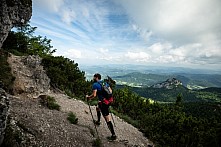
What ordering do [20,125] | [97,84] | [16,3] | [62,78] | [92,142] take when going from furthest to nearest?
[62,78] → [16,3] → [97,84] → [92,142] → [20,125]

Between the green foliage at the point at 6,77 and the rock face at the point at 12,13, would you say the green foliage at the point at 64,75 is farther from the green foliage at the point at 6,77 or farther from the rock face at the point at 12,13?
the rock face at the point at 12,13

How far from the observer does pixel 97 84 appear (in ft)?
37.1

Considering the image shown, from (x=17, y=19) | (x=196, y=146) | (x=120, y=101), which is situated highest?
(x=17, y=19)

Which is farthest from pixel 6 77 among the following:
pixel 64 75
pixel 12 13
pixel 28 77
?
pixel 64 75

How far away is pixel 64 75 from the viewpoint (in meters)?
27.2

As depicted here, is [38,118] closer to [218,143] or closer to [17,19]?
[17,19]

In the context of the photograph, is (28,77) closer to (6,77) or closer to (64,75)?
(6,77)

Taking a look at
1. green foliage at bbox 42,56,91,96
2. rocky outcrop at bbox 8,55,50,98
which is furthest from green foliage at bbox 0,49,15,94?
green foliage at bbox 42,56,91,96

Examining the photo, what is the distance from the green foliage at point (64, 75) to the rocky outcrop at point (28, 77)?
2477 mm

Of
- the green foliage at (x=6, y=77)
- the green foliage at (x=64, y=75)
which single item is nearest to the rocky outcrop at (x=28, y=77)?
the green foliage at (x=6, y=77)

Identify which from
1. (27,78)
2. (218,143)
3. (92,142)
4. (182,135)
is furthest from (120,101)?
(92,142)

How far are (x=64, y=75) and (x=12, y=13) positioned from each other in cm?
1143

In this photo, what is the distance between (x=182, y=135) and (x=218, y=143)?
5.07 meters

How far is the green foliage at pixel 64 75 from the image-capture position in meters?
23.8
